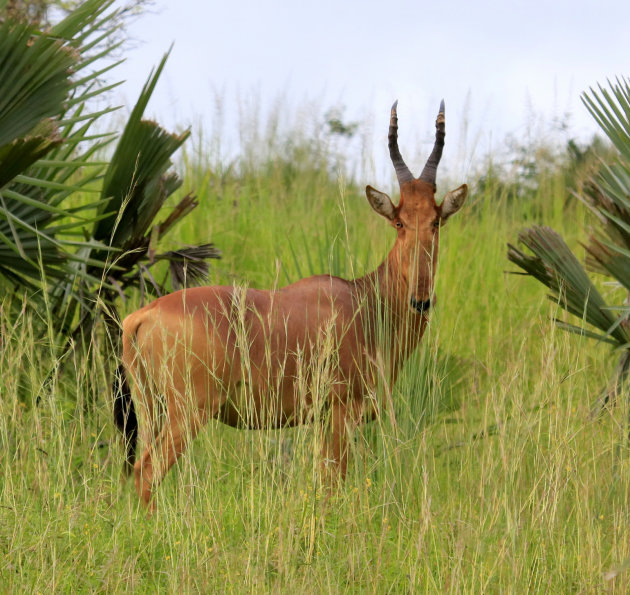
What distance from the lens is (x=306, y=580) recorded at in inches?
126

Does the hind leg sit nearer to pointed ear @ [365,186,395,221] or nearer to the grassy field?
the grassy field

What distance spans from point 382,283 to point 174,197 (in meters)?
4.36

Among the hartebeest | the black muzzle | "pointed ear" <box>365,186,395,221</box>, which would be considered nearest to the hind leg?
the hartebeest

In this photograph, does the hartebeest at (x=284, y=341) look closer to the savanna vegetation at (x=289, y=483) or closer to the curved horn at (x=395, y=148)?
the curved horn at (x=395, y=148)

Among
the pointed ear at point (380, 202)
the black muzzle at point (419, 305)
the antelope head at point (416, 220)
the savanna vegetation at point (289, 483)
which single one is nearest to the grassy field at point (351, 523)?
the savanna vegetation at point (289, 483)

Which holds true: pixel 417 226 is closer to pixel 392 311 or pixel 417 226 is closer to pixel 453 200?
pixel 453 200

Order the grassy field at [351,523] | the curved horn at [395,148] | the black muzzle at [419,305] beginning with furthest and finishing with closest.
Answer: the curved horn at [395,148]
the black muzzle at [419,305]
the grassy field at [351,523]

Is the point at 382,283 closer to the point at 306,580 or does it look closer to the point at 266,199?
the point at 306,580

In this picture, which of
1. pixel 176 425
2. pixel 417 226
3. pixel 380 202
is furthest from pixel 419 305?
pixel 176 425

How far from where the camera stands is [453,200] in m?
4.86

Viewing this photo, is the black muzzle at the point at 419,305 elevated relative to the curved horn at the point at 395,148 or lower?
lower

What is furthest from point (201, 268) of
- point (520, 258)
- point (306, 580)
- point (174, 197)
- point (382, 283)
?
point (174, 197)

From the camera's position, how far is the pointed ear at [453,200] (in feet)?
15.9

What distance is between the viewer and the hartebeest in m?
4.25
